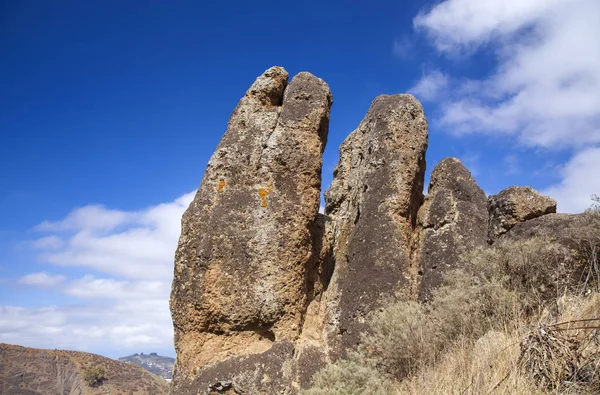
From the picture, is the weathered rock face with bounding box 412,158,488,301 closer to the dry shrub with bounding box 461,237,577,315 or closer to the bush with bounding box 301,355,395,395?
the dry shrub with bounding box 461,237,577,315

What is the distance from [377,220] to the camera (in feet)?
32.6

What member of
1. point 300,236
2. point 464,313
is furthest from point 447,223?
point 300,236

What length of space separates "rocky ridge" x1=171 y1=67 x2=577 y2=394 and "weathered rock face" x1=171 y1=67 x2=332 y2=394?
0.8 inches

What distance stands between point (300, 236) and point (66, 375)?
47944 mm

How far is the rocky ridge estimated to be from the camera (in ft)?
28.9

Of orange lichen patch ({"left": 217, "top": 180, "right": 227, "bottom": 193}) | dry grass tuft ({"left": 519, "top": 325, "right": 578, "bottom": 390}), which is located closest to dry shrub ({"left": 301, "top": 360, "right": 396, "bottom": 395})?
dry grass tuft ({"left": 519, "top": 325, "right": 578, "bottom": 390})

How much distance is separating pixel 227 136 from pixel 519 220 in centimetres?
661

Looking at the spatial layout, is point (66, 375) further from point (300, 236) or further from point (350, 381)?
point (350, 381)

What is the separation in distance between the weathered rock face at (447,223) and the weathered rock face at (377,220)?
0.37 m

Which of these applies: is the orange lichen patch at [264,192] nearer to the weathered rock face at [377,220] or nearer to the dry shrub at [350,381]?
the weathered rock face at [377,220]

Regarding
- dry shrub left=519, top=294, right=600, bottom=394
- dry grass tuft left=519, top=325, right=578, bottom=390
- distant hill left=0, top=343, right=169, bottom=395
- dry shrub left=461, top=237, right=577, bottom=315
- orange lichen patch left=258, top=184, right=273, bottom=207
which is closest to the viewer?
dry shrub left=519, top=294, right=600, bottom=394

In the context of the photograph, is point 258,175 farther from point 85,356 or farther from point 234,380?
point 85,356

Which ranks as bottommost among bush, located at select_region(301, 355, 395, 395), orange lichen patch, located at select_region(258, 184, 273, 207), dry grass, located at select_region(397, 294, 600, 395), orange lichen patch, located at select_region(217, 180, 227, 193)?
bush, located at select_region(301, 355, 395, 395)

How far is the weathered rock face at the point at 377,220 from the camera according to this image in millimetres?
9297
